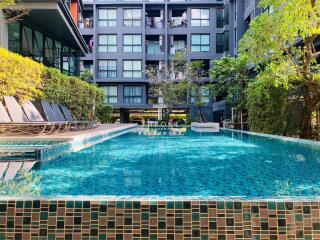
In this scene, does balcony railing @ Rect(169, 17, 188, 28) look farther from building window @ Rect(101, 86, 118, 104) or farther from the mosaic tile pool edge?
the mosaic tile pool edge

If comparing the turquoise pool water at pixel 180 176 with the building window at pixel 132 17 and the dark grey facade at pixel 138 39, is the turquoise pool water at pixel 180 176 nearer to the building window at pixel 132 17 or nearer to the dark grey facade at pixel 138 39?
the dark grey facade at pixel 138 39

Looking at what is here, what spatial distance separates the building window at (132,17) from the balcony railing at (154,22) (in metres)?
1.33

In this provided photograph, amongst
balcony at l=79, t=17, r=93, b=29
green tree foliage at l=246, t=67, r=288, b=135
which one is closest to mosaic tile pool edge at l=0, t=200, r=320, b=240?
green tree foliage at l=246, t=67, r=288, b=135

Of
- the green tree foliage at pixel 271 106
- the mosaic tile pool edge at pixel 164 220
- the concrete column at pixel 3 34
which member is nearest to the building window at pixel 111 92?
the concrete column at pixel 3 34

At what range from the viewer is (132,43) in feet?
153

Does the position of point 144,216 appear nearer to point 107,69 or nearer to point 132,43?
point 107,69

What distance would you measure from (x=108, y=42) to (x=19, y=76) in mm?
33413

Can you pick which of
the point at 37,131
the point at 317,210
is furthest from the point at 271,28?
the point at 317,210

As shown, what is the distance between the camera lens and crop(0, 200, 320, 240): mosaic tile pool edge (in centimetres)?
312

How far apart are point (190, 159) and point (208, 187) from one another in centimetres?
329

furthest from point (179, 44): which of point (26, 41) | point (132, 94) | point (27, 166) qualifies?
point (27, 166)

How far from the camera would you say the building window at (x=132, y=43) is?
152 ft

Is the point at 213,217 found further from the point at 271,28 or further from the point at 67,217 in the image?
the point at 271,28

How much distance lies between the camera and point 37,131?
478 inches
